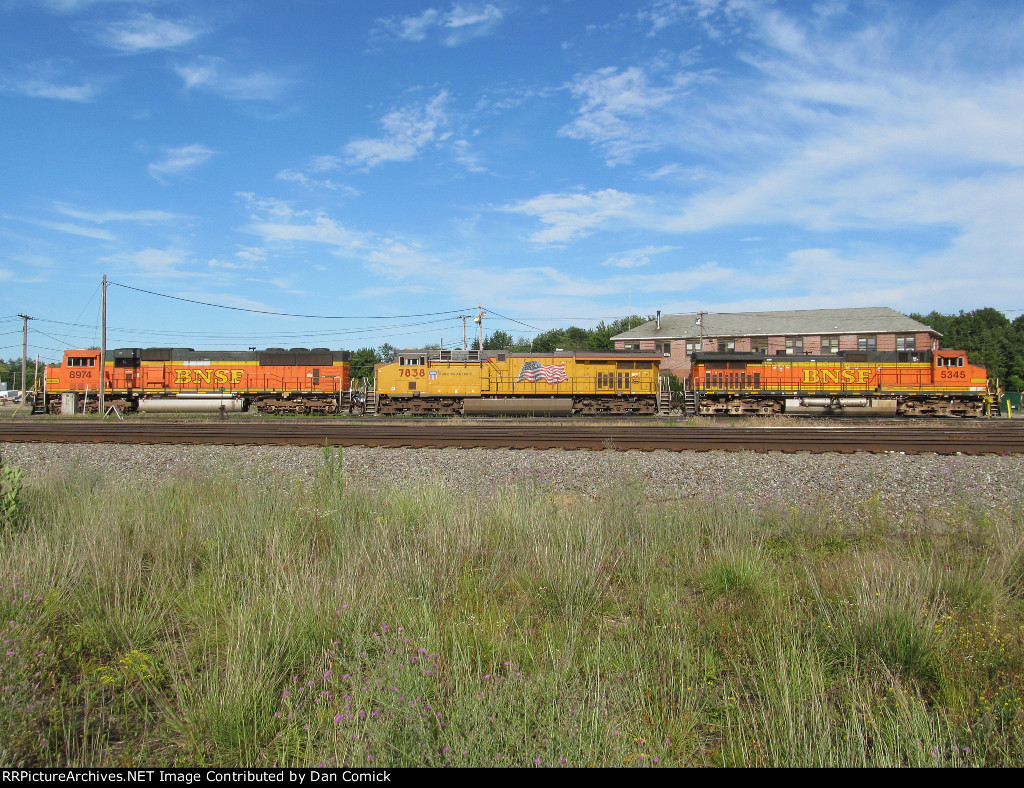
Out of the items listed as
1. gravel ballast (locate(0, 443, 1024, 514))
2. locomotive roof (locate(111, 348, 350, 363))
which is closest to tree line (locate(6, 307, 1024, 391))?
locomotive roof (locate(111, 348, 350, 363))

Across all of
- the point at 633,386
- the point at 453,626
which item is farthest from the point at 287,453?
the point at 633,386

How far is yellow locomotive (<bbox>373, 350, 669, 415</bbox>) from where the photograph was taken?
27.9 m

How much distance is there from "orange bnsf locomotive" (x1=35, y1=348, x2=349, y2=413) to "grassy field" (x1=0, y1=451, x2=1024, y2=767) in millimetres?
26498

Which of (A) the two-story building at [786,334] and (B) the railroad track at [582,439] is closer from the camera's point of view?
(B) the railroad track at [582,439]

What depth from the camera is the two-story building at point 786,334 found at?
53219 mm

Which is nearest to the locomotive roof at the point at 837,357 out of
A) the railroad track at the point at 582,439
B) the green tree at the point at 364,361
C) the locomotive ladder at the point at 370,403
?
the railroad track at the point at 582,439

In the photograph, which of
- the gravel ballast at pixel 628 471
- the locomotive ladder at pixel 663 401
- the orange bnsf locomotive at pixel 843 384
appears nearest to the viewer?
the gravel ballast at pixel 628 471

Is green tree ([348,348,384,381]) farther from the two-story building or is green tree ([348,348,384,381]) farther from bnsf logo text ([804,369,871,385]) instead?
bnsf logo text ([804,369,871,385])

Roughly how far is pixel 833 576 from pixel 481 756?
10.4 ft

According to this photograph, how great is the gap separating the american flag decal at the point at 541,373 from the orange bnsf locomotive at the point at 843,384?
665 cm

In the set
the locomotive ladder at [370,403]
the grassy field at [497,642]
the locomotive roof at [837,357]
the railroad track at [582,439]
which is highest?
the locomotive roof at [837,357]

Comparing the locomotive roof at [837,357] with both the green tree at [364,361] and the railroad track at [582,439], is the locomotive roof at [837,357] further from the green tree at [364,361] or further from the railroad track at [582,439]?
the green tree at [364,361]
